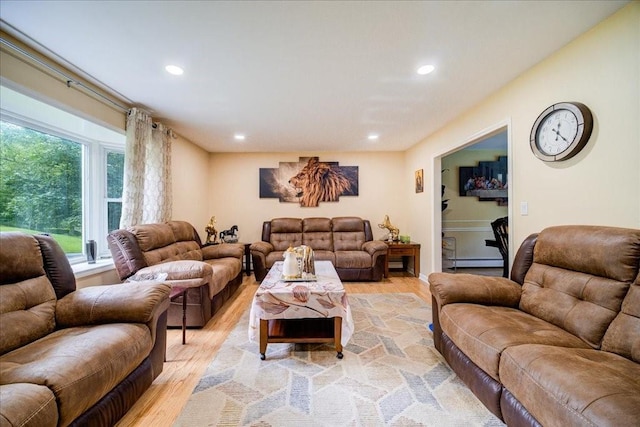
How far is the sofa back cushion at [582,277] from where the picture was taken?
1398 millimetres

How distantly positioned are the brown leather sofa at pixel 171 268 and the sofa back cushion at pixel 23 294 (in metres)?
0.80

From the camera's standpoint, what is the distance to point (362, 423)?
56.6 inches

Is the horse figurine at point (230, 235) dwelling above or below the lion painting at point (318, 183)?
below

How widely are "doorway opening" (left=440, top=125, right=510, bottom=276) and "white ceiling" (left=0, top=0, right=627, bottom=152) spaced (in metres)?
2.49

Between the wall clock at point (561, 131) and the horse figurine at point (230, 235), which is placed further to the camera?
the horse figurine at point (230, 235)

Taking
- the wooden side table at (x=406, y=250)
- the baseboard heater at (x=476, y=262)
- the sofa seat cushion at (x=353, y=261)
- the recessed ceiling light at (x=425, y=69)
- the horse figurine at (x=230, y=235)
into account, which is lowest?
the baseboard heater at (x=476, y=262)

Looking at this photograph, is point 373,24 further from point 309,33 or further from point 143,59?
point 143,59

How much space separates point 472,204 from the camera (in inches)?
208

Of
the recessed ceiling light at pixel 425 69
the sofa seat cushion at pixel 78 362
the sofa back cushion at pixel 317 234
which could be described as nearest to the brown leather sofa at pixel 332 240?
the sofa back cushion at pixel 317 234

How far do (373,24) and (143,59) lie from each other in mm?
1789

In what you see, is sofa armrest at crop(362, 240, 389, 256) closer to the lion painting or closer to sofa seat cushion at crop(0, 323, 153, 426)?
the lion painting

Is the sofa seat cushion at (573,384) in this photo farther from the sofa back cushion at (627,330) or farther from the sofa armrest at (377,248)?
the sofa armrest at (377,248)

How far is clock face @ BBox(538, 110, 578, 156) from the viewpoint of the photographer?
187 centimetres

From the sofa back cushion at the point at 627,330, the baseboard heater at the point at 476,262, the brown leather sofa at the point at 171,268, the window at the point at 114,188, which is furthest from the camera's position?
the baseboard heater at the point at 476,262
